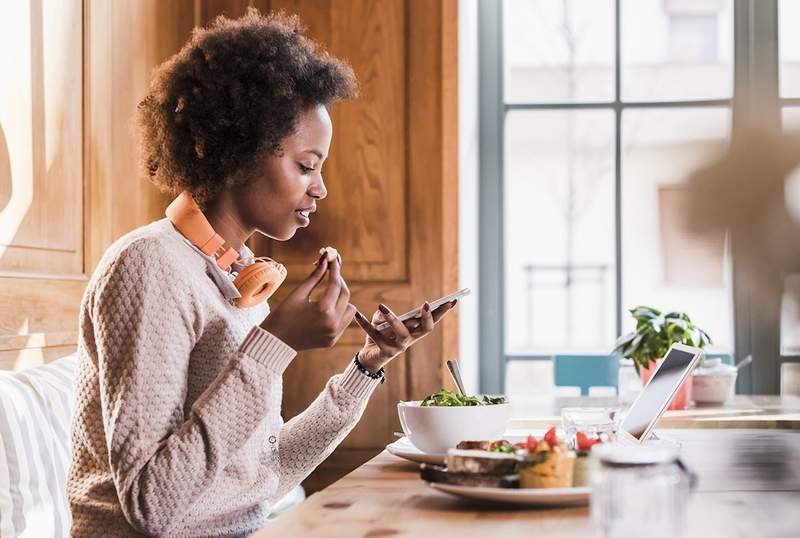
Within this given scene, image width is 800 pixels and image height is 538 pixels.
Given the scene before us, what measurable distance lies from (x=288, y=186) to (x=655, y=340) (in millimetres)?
1395

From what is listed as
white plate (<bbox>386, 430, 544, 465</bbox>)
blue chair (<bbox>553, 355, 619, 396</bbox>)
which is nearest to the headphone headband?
white plate (<bbox>386, 430, 544, 465</bbox>)

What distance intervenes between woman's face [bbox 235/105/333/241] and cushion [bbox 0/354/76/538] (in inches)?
19.8

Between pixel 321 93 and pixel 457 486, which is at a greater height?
pixel 321 93

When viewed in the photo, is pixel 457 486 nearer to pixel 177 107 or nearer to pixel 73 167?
pixel 177 107

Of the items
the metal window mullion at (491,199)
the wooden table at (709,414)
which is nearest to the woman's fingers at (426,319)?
the wooden table at (709,414)

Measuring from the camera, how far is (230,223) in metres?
1.52

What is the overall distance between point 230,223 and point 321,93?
0.27m

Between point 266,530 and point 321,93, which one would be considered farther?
point 321,93

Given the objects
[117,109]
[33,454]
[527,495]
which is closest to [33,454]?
[33,454]

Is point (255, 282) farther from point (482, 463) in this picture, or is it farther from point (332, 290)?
point (482, 463)

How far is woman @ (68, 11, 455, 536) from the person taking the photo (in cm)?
118

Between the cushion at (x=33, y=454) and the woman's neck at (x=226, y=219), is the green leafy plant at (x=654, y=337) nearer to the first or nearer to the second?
the woman's neck at (x=226, y=219)

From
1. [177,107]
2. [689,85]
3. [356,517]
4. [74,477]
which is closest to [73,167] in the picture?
[177,107]

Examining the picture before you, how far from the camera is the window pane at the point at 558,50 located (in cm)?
338
